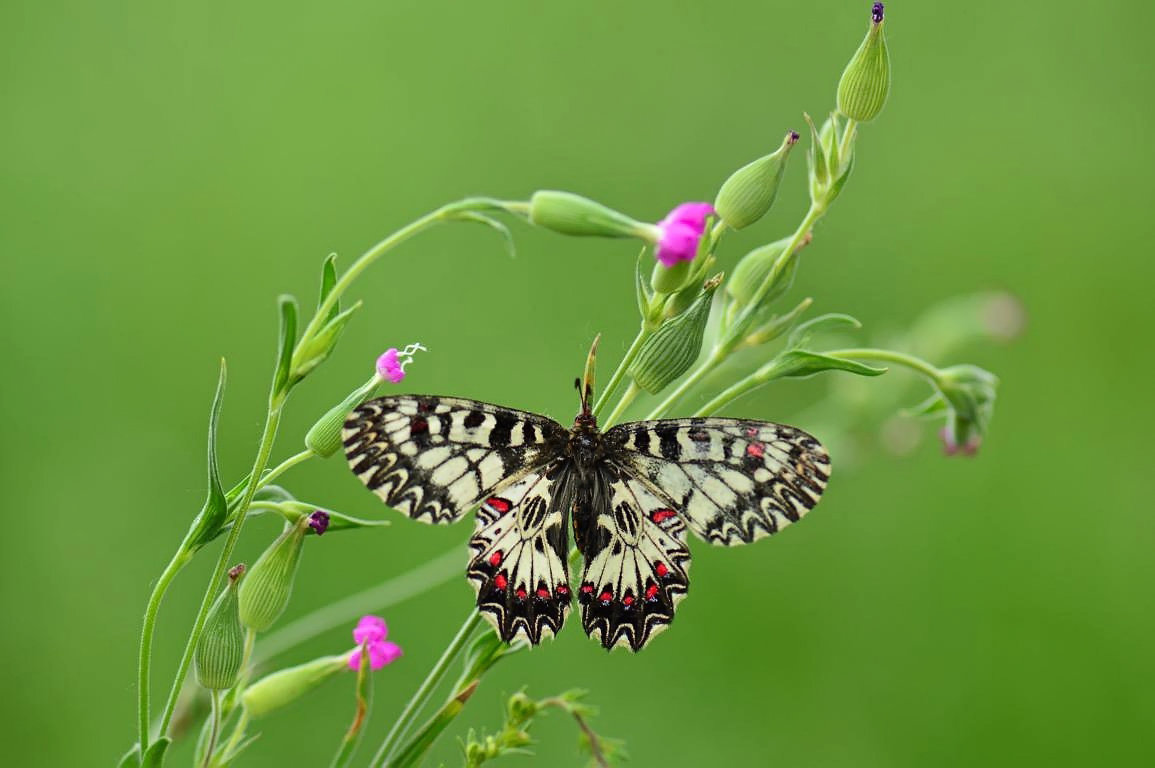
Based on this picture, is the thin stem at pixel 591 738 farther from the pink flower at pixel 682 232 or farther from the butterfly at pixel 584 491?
the pink flower at pixel 682 232

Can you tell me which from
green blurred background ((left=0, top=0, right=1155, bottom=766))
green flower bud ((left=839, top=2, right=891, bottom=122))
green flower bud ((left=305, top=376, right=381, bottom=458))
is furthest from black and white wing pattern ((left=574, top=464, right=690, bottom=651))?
green blurred background ((left=0, top=0, right=1155, bottom=766))

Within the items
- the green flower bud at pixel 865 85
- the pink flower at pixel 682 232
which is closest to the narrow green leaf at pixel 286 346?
the pink flower at pixel 682 232

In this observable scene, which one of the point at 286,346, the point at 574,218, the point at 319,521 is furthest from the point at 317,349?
the point at 574,218

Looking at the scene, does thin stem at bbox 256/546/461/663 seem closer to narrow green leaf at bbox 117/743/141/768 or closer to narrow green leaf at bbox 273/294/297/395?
narrow green leaf at bbox 117/743/141/768

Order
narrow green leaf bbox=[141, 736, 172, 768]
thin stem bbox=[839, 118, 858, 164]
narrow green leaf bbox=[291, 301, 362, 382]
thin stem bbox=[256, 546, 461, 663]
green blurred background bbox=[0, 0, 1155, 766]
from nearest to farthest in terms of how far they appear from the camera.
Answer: narrow green leaf bbox=[141, 736, 172, 768]
narrow green leaf bbox=[291, 301, 362, 382]
thin stem bbox=[839, 118, 858, 164]
thin stem bbox=[256, 546, 461, 663]
green blurred background bbox=[0, 0, 1155, 766]

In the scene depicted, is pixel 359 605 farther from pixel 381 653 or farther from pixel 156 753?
pixel 156 753
